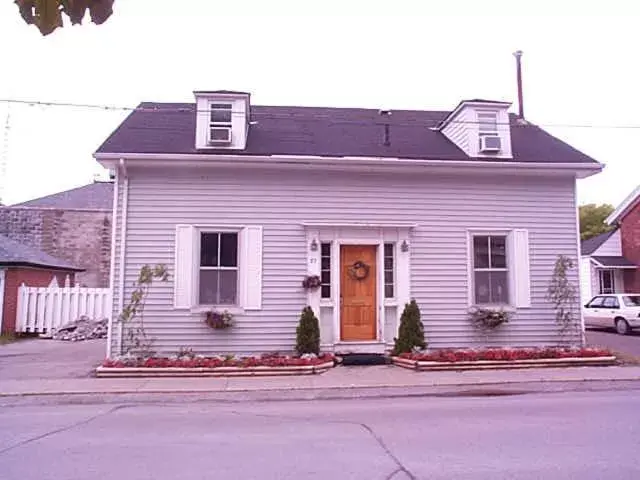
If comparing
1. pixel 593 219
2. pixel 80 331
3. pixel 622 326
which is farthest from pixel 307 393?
pixel 593 219

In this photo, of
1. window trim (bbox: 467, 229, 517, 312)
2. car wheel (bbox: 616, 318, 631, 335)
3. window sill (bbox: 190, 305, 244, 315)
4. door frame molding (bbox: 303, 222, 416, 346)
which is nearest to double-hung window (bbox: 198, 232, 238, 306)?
window sill (bbox: 190, 305, 244, 315)

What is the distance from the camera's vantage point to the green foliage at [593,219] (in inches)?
2016

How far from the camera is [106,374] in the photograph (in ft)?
34.2

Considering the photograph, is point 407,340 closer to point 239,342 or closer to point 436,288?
point 436,288

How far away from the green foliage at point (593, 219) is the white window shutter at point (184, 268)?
47.2 metres

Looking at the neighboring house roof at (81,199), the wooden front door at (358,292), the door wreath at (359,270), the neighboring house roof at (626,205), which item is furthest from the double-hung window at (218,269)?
the neighboring house roof at (81,199)

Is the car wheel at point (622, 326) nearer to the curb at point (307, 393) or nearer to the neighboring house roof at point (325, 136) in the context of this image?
the neighboring house roof at point (325, 136)

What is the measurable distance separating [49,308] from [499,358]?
13.7m

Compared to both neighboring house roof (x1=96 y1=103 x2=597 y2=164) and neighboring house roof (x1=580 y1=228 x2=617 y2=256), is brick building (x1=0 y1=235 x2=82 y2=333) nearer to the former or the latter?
neighboring house roof (x1=96 y1=103 x2=597 y2=164)

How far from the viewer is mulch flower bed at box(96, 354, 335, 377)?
1050cm

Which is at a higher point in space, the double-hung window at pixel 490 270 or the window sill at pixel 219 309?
the double-hung window at pixel 490 270

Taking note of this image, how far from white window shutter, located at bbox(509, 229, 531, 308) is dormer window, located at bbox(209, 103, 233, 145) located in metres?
6.92

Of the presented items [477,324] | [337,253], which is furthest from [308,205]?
[477,324]

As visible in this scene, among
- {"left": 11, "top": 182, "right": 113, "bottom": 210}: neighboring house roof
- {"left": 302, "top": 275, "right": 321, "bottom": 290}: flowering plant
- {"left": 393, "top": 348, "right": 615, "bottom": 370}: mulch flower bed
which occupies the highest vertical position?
{"left": 11, "top": 182, "right": 113, "bottom": 210}: neighboring house roof
